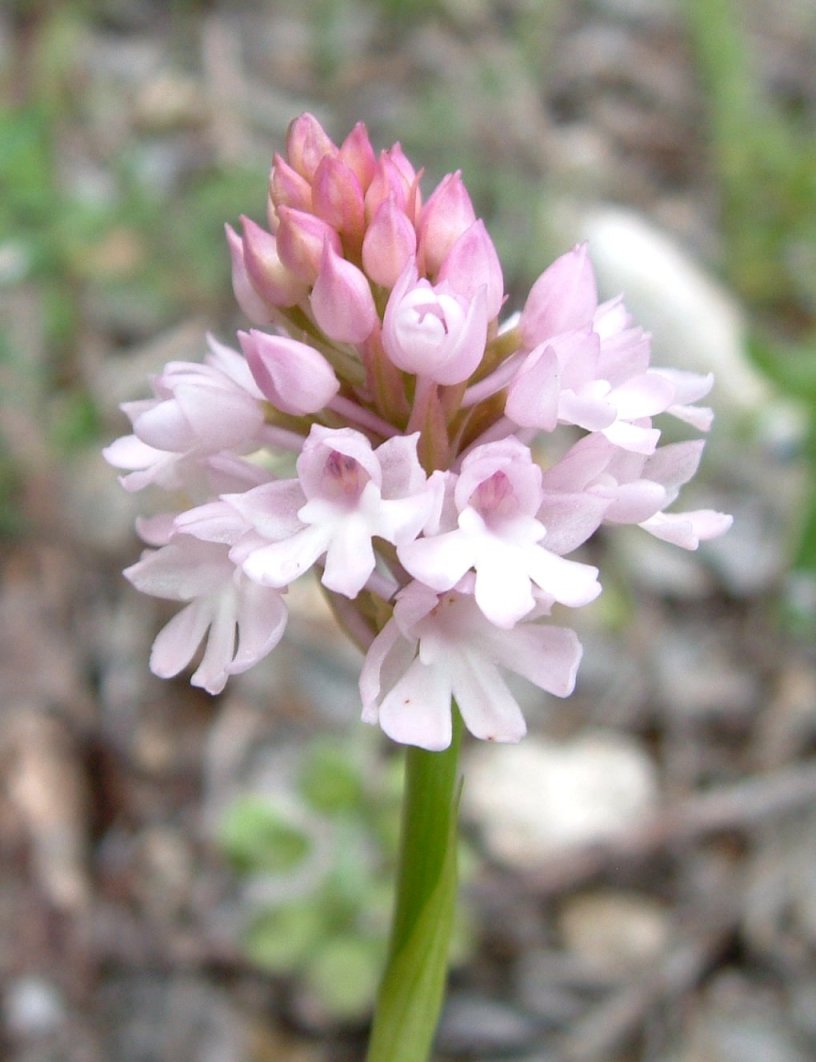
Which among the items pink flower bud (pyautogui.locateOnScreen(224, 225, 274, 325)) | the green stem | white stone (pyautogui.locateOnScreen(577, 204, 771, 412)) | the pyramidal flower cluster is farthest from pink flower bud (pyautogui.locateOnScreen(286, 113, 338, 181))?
white stone (pyautogui.locateOnScreen(577, 204, 771, 412))

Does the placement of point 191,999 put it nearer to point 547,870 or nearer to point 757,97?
point 547,870

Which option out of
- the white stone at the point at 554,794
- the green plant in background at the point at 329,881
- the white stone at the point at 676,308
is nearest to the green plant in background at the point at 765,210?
the white stone at the point at 676,308

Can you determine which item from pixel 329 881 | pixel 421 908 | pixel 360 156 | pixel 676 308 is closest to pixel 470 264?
pixel 360 156

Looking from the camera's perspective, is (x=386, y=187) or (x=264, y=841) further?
(x=264, y=841)

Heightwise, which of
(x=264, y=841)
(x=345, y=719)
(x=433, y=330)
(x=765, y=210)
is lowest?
(x=345, y=719)

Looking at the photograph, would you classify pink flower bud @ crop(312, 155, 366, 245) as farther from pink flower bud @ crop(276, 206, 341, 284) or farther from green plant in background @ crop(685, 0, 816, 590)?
green plant in background @ crop(685, 0, 816, 590)

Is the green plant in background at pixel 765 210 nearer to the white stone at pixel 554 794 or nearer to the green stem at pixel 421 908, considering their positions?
the white stone at pixel 554 794

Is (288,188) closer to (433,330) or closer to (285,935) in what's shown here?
(433,330)
